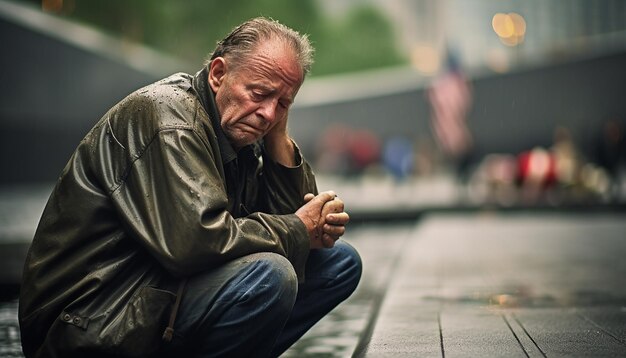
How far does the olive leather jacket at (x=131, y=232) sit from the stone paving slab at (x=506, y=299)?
3.44 ft

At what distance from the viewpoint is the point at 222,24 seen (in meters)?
58.6

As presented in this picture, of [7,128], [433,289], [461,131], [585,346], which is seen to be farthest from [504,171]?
[585,346]

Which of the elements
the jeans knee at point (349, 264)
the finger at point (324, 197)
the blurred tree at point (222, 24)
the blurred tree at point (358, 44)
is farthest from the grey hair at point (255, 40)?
the blurred tree at point (358, 44)

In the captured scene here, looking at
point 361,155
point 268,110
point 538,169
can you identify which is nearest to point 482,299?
point 268,110

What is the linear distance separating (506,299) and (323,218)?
Result: 2377 millimetres

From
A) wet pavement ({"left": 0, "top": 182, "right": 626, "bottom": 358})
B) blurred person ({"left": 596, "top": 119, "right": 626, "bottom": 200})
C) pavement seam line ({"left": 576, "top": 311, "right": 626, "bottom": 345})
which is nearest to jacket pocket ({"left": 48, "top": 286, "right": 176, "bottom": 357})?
wet pavement ({"left": 0, "top": 182, "right": 626, "bottom": 358})

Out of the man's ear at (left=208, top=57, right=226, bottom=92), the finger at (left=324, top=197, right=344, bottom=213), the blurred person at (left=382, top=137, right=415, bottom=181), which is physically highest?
the man's ear at (left=208, top=57, right=226, bottom=92)

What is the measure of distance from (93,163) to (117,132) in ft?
0.42

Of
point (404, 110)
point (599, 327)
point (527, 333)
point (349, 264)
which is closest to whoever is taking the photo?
point (349, 264)

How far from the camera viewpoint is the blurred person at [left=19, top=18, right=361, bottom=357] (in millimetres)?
3020

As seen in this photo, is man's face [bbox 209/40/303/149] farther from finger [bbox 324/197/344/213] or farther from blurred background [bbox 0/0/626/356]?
blurred background [bbox 0/0/626/356]

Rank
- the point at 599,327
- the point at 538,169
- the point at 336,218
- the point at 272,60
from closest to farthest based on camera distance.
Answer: the point at 272,60 → the point at 336,218 → the point at 599,327 → the point at 538,169

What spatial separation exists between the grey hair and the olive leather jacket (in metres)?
0.22

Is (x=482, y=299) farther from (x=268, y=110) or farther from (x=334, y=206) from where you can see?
(x=268, y=110)
